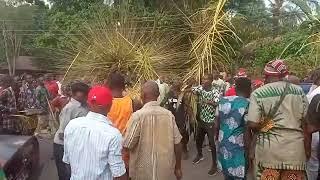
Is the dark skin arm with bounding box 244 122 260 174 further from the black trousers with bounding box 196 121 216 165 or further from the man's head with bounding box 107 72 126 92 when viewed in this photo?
the black trousers with bounding box 196 121 216 165

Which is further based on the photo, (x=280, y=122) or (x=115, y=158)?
(x=280, y=122)

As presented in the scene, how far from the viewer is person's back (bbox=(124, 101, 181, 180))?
199 inches

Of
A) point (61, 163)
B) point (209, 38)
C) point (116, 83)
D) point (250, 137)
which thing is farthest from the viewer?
point (209, 38)

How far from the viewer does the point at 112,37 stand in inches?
380

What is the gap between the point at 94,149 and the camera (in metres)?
4.07

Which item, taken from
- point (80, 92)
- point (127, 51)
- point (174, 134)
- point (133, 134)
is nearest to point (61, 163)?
point (80, 92)

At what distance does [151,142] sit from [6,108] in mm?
3948

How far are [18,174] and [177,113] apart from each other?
5.07 metres

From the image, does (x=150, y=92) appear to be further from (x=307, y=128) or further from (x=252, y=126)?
(x=307, y=128)

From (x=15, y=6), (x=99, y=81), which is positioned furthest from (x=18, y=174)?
(x=15, y=6)

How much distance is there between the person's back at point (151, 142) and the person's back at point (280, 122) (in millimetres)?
821

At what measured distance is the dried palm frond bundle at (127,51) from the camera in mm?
9422

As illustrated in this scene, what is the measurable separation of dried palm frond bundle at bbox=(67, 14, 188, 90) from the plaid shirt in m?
1.63

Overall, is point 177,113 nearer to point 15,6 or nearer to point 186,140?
point 186,140
